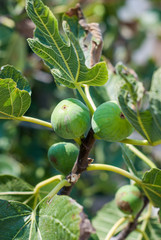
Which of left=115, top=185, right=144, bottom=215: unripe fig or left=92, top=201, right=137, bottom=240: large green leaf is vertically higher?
left=115, top=185, right=144, bottom=215: unripe fig

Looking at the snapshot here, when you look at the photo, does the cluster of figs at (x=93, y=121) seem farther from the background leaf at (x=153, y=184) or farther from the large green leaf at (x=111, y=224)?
the large green leaf at (x=111, y=224)

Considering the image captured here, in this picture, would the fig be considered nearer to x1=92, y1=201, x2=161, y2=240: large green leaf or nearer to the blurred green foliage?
x1=92, y1=201, x2=161, y2=240: large green leaf

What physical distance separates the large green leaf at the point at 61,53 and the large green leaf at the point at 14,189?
0.37m

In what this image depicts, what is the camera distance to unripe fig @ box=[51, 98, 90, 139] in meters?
0.73

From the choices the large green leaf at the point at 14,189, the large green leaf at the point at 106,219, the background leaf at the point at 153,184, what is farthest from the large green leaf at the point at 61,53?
the large green leaf at the point at 106,219

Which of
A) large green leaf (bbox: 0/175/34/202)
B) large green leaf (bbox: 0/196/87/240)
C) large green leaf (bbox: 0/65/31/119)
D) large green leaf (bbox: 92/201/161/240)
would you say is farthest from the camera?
large green leaf (bbox: 92/201/161/240)

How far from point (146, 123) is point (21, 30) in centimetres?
137

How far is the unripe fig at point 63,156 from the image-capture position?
2.72 feet

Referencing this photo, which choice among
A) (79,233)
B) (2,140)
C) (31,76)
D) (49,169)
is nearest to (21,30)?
(31,76)

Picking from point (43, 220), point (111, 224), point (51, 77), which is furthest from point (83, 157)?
point (51, 77)

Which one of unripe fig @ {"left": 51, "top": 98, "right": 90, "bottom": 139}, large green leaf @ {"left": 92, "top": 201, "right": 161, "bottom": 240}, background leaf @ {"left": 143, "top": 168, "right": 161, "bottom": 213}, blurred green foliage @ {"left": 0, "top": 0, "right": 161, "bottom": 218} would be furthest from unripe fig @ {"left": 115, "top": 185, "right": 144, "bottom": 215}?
blurred green foliage @ {"left": 0, "top": 0, "right": 161, "bottom": 218}

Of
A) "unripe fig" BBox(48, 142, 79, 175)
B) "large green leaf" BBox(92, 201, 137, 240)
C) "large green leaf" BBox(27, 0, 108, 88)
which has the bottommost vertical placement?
"large green leaf" BBox(92, 201, 137, 240)

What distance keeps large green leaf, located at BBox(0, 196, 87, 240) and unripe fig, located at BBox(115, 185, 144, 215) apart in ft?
1.04

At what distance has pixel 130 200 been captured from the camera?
99cm
